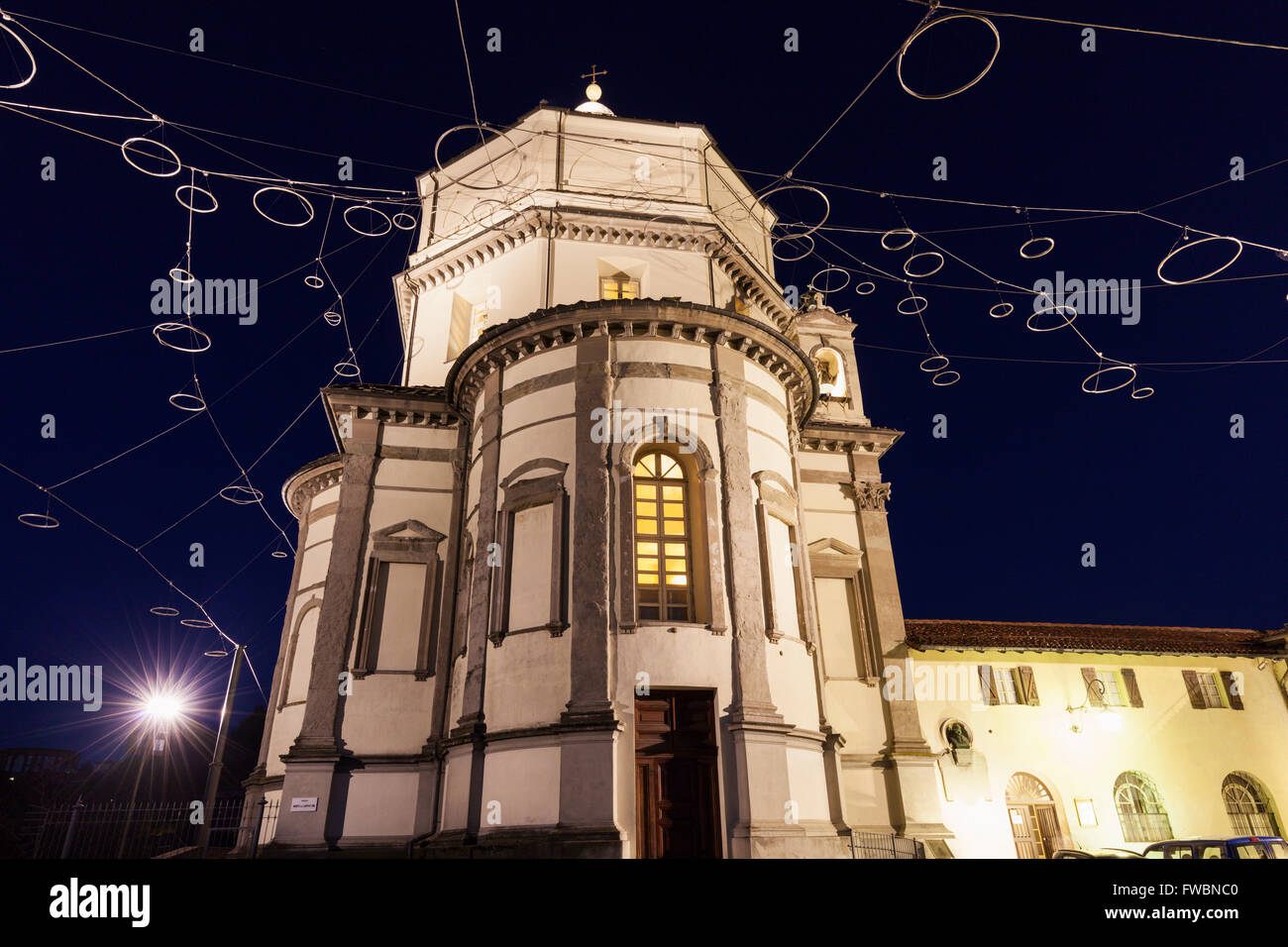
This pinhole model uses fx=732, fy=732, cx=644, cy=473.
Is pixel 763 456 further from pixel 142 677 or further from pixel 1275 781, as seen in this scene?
pixel 142 677

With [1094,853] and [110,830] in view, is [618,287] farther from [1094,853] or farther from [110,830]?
[1094,853]

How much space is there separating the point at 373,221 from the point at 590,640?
28.9 feet

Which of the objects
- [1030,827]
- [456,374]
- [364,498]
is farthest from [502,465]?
[1030,827]

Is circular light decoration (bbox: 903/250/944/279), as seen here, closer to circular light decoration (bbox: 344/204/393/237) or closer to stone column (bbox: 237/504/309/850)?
circular light decoration (bbox: 344/204/393/237)

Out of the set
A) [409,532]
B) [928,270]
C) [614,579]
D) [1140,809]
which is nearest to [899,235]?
[928,270]

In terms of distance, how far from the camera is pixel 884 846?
1530cm

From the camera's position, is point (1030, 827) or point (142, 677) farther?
point (142, 677)

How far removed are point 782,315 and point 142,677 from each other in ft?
233

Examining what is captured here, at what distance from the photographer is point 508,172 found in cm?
2175

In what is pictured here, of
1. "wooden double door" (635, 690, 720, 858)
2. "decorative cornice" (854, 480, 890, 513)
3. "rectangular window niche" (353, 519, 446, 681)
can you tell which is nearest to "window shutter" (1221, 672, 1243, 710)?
"decorative cornice" (854, 480, 890, 513)

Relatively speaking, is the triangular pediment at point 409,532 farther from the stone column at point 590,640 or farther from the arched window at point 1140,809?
the arched window at point 1140,809

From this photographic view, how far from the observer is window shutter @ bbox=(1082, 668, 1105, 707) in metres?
22.2
